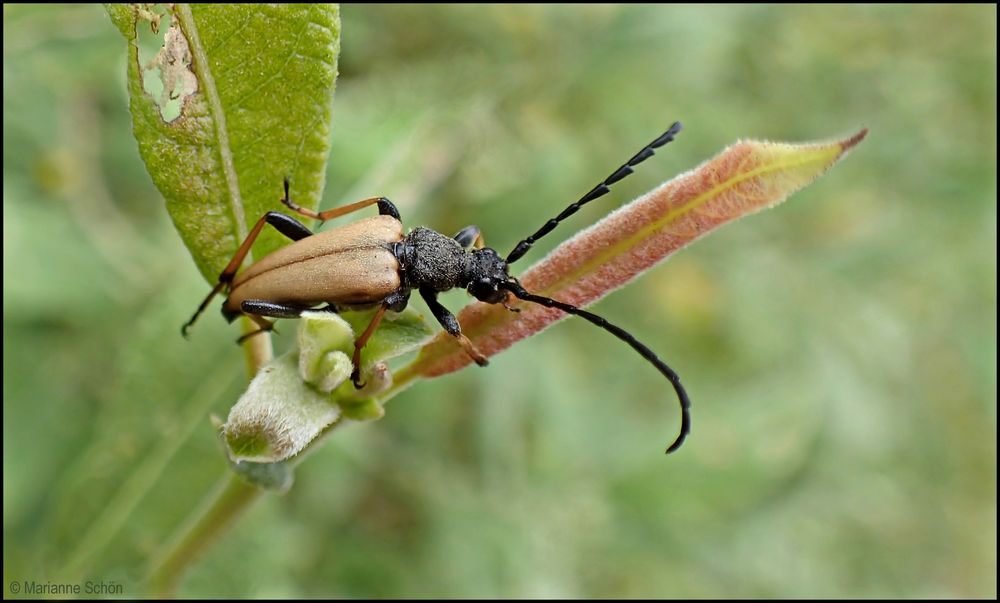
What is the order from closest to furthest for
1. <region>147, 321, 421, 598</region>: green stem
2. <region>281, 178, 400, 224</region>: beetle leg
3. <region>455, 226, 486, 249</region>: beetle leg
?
<region>147, 321, 421, 598</region>: green stem
<region>281, 178, 400, 224</region>: beetle leg
<region>455, 226, 486, 249</region>: beetle leg

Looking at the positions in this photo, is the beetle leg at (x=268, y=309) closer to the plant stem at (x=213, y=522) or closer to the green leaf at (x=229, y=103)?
the plant stem at (x=213, y=522)

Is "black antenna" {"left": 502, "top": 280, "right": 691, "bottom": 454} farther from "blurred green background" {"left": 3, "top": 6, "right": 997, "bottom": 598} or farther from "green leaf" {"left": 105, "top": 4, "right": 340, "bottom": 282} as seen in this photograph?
"blurred green background" {"left": 3, "top": 6, "right": 997, "bottom": 598}

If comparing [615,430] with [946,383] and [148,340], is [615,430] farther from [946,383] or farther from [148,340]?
[946,383]

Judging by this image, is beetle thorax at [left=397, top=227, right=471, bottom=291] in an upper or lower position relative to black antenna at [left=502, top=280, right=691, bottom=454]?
lower

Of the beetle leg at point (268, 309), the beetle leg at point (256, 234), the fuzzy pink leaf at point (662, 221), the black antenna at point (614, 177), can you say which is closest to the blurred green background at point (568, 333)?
the beetle leg at point (268, 309)

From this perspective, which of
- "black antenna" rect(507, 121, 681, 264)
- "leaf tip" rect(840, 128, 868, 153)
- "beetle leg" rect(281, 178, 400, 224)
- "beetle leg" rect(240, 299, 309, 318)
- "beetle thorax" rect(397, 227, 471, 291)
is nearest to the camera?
"leaf tip" rect(840, 128, 868, 153)

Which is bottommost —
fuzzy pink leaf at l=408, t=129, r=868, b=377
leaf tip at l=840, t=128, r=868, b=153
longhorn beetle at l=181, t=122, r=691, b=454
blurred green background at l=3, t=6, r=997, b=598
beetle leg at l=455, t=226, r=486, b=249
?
blurred green background at l=3, t=6, r=997, b=598

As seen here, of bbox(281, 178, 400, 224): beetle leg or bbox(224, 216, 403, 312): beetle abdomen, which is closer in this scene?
bbox(281, 178, 400, 224): beetle leg

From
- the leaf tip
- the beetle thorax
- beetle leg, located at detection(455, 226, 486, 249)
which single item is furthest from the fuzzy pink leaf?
beetle leg, located at detection(455, 226, 486, 249)

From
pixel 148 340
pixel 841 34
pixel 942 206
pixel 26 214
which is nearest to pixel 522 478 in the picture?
pixel 148 340
